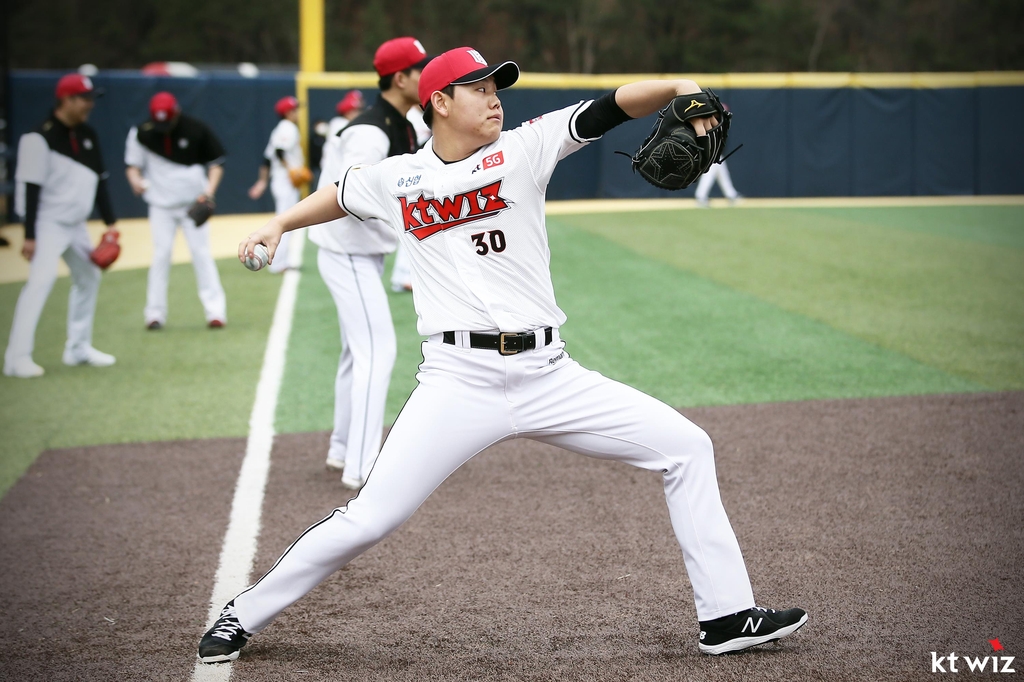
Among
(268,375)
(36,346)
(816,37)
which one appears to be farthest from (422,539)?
(816,37)

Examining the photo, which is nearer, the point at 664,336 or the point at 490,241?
the point at 490,241

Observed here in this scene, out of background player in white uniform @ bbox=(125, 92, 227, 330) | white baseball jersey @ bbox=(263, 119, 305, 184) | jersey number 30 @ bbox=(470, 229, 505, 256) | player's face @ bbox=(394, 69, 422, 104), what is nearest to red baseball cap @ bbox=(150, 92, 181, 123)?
background player in white uniform @ bbox=(125, 92, 227, 330)

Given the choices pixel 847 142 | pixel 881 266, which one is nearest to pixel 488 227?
pixel 881 266

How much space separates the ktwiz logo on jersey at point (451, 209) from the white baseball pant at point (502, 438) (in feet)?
1.43

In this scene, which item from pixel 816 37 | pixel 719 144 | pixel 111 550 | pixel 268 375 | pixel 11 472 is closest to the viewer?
pixel 719 144

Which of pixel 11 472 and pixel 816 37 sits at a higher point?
A: pixel 816 37

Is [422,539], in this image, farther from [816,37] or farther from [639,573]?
[816,37]

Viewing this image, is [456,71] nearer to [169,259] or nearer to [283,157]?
[169,259]

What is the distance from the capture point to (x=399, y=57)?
17.6 ft

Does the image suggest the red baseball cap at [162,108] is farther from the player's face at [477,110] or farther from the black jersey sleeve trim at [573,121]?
the black jersey sleeve trim at [573,121]

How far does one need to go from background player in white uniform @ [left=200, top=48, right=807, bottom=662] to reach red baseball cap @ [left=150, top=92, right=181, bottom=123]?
6741mm

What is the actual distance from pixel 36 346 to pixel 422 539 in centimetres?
654

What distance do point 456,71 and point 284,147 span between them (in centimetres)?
1151

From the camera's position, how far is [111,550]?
479 centimetres
